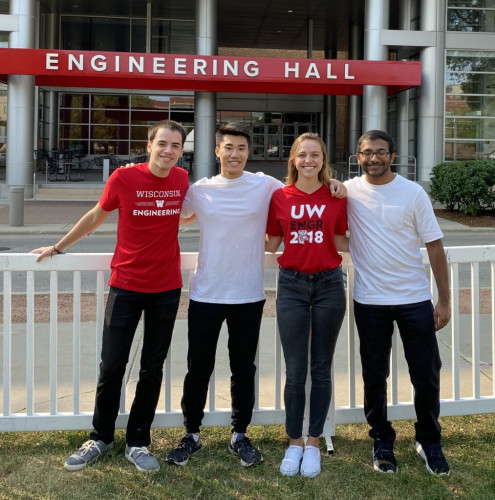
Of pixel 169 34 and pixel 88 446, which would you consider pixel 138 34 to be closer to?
pixel 169 34

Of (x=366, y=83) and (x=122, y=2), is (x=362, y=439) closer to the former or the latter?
(x=366, y=83)

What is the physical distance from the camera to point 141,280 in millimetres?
3479

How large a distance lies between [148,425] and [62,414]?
0.62 metres

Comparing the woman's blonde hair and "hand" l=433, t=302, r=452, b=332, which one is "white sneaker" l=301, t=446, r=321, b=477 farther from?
the woman's blonde hair

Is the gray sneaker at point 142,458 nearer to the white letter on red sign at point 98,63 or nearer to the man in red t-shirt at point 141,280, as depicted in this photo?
the man in red t-shirt at point 141,280

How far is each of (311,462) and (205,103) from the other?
24.3 metres

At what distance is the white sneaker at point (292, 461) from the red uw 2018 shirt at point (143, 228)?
45.5 inches

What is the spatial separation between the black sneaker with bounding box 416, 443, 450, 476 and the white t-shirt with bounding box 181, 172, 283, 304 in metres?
1.30

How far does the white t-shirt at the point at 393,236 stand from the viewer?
→ 344 centimetres

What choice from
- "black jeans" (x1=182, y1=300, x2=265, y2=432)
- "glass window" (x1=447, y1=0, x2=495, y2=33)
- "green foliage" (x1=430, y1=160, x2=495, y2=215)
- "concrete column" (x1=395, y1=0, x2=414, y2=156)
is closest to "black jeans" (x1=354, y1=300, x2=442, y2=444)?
"black jeans" (x1=182, y1=300, x2=265, y2=432)

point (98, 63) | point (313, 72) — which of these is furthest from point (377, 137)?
point (98, 63)

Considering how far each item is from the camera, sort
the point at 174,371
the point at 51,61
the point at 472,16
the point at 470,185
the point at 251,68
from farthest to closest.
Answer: the point at 472,16
the point at 251,68
the point at 51,61
the point at 470,185
the point at 174,371

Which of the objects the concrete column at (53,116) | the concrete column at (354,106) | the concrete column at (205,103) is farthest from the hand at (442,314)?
the concrete column at (53,116)

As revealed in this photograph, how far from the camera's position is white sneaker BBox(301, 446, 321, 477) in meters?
3.43
